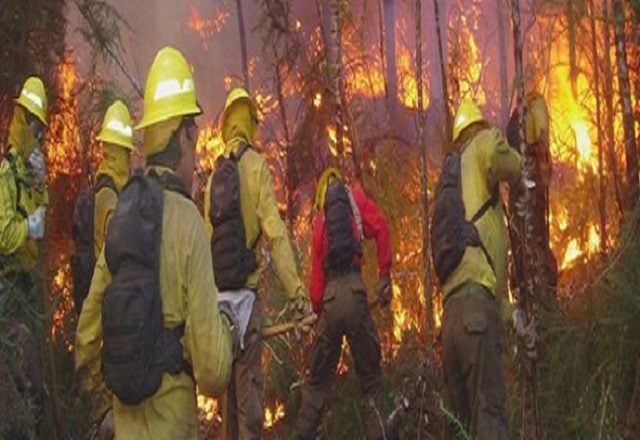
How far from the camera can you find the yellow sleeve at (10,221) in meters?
6.84

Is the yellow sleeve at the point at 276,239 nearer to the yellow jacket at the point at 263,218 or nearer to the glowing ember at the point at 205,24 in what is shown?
the yellow jacket at the point at 263,218

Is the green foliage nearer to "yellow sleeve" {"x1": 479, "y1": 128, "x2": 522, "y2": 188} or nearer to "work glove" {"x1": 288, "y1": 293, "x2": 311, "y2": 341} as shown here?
"yellow sleeve" {"x1": 479, "y1": 128, "x2": 522, "y2": 188}

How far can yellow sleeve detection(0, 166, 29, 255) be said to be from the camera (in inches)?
269

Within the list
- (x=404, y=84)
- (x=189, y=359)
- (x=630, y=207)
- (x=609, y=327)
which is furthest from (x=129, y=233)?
(x=404, y=84)

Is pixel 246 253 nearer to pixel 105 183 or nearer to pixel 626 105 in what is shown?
pixel 105 183

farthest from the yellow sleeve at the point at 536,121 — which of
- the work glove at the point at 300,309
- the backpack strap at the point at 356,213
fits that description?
the work glove at the point at 300,309

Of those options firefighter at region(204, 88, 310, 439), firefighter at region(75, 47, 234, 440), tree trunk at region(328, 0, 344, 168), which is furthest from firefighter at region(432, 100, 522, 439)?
tree trunk at region(328, 0, 344, 168)

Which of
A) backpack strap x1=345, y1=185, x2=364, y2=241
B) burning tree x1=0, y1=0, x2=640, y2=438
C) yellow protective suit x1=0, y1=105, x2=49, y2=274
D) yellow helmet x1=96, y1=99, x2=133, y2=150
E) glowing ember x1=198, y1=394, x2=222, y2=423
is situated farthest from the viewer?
glowing ember x1=198, y1=394, x2=222, y2=423

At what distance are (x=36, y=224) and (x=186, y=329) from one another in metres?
2.85

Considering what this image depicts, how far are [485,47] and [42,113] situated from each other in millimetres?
5719

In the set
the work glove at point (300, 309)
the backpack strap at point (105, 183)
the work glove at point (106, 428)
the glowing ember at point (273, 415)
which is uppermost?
the backpack strap at point (105, 183)

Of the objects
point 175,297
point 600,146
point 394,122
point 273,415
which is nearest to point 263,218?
point 273,415

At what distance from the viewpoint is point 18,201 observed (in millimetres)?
6984

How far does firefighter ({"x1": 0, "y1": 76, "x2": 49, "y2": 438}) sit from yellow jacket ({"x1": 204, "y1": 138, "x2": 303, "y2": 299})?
1.13 m
